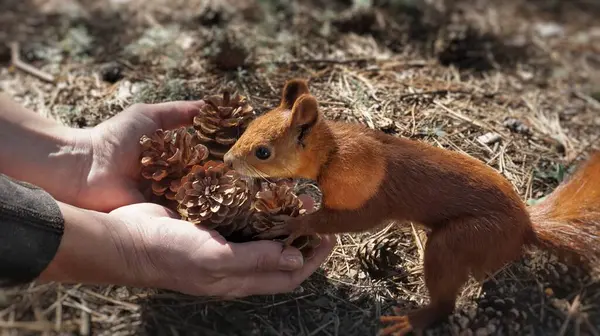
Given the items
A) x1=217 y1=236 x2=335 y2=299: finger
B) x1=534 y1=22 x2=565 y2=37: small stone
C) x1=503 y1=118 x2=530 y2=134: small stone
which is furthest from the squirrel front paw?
x1=534 y1=22 x2=565 y2=37: small stone

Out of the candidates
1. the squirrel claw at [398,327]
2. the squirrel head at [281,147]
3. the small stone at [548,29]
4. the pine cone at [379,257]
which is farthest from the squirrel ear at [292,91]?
the small stone at [548,29]

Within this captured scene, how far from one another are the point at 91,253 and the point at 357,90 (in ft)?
5.43

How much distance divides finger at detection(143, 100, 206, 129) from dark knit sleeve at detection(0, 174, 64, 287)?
677mm

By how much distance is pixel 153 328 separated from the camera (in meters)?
1.99

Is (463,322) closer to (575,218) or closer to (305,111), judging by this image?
(575,218)

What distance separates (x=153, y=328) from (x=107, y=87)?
5.68 ft

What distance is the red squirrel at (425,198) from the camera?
1.92m

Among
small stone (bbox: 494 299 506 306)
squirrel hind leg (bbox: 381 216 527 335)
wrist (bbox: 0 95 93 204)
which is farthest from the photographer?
wrist (bbox: 0 95 93 204)

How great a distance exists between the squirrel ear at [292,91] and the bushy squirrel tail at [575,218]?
35.5 inches

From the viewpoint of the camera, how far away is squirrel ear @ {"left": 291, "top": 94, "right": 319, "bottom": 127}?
1.93m

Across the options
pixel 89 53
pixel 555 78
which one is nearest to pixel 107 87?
pixel 89 53

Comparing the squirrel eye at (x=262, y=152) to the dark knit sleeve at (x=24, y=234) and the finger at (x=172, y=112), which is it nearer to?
the finger at (x=172, y=112)

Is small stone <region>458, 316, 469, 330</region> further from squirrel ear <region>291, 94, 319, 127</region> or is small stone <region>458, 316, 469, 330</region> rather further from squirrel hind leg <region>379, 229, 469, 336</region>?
squirrel ear <region>291, 94, 319, 127</region>

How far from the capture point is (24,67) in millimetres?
3580
